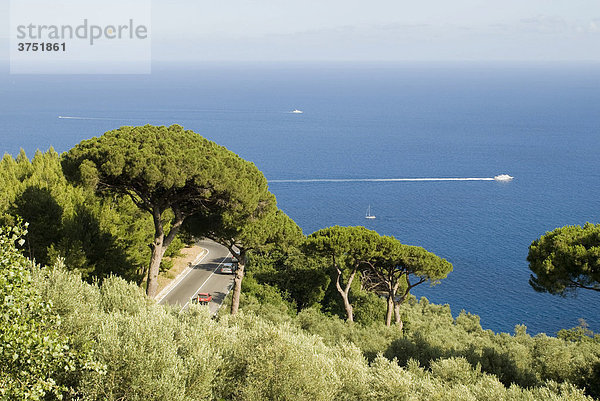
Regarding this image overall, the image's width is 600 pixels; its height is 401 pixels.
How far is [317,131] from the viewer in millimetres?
120125

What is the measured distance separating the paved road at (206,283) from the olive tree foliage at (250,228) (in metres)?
5.73

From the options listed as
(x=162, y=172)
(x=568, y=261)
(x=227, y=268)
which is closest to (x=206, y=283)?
(x=227, y=268)

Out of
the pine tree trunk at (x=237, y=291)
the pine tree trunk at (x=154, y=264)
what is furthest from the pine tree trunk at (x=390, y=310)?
the pine tree trunk at (x=154, y=264)

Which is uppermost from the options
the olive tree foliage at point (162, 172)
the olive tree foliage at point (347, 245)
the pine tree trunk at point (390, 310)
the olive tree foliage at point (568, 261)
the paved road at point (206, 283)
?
the olive tree foliage at point (162, 172)

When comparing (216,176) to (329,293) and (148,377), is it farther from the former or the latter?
(329,293)

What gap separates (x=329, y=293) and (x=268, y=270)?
3137 mm

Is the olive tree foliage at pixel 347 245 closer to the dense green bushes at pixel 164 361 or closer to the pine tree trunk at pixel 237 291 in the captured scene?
the pine tree trunk at pixel 237 291

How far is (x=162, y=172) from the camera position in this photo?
569 inches

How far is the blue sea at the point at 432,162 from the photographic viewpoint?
4806 cm

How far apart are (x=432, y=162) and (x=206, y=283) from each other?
69.7 metres

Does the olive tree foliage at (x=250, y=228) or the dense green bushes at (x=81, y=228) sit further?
the dense green bushes at (x=81, y=228)

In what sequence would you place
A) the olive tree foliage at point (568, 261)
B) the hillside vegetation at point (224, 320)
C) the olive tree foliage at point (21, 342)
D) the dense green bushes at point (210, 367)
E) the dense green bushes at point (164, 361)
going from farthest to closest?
1. the olive tree foliage at point (568, 261)
2. the dense green bushes at point (210, 367)
3. the hillside vegetation at point (224, 320)
4. the dense green bushes at point (164, 361)
5. the olive tree foliage at point (21, 342)

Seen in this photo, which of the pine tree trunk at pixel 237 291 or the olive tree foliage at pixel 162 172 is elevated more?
the olive tree foliage at pixel 162 172

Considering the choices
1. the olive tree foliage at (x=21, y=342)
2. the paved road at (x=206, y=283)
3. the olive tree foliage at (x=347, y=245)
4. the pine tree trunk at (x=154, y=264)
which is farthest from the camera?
the paved road at (x=206, y=283)
